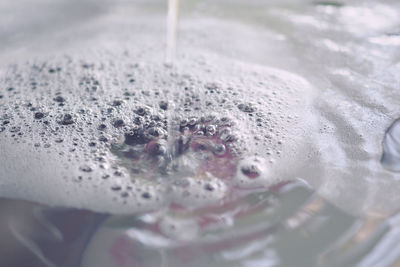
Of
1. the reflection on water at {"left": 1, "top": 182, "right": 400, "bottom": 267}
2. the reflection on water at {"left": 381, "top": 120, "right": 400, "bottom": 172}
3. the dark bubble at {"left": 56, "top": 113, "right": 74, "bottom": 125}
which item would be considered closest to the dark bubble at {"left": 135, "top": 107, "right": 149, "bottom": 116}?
the dark bubble at {"left": 56, "top": 113, "right": 74, "bottom": 125}

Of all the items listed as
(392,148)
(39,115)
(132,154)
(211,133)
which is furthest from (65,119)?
(392,148)

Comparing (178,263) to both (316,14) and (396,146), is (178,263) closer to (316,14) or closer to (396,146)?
(396,146)

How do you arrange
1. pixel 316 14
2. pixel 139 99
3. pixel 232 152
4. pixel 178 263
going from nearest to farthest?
pixel 178 263
pixel 232 152
pixel 139 99
pixel 316 14

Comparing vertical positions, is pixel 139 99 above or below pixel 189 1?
below

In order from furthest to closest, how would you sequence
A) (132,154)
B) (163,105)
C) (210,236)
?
(163,105) < (132,154) < (210,236)

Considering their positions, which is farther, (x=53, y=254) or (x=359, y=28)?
(x=359, y=28)

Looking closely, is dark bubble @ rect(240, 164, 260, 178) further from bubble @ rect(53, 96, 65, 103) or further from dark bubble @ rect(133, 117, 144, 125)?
bubble @ rect(53, 96, 65, 103)

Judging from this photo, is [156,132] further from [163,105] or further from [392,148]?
[392,148]

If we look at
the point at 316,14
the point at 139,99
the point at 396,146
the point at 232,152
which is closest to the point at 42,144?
the point at 139,99
